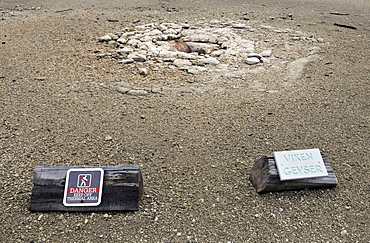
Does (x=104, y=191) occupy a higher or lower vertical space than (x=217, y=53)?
lower

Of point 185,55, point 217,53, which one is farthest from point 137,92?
point 217,53

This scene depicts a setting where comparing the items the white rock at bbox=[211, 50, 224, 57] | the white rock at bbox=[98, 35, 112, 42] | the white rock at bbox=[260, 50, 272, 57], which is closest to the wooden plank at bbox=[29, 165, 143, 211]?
the white rock at bbox=[211, 50, 224, 57]

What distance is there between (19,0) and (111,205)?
896 centimetres

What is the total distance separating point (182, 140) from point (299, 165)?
129 centimetres

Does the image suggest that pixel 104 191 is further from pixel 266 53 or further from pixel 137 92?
pixel 266 53

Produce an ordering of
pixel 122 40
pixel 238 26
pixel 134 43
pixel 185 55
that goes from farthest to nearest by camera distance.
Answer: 1. pixel 238 26
2. pixel 122 40
3. pixel 134 43
4. pixel 185 55

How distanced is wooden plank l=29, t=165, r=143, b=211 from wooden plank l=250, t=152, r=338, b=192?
107 cm

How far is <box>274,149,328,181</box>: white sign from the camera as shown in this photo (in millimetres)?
2564

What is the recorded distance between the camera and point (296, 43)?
594 cm

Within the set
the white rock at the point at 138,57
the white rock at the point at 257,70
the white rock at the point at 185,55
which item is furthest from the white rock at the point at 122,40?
the white rock at the point at 257,70

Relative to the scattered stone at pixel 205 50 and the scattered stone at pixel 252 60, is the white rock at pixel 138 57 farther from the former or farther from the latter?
the scattered stone at pixel 252 60

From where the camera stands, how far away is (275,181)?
260 centimetres

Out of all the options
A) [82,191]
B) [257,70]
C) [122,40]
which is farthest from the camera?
[122,40]

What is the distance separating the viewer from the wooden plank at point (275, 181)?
2.60 m
